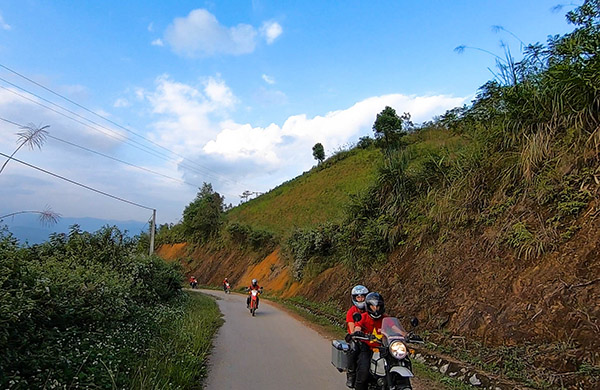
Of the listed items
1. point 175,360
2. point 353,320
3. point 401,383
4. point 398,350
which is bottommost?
point 175,360

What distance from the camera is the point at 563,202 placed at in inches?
293

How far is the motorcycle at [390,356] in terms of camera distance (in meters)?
4.43

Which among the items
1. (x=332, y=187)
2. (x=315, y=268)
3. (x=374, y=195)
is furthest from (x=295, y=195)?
(x=374, y=195)

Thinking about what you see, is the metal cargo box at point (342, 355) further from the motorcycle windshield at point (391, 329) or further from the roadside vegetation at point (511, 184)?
the roadside vegetation at point (511, 184)

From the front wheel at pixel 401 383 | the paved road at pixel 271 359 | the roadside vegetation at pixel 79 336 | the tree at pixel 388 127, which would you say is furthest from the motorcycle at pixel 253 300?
the tree at pixel 388 127

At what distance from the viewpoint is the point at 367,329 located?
5.30m

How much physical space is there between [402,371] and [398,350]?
0.78 ft

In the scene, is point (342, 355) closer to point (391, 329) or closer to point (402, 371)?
point (391, 329)

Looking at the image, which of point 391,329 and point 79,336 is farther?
point 79,336

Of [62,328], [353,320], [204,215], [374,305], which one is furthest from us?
[204,215]

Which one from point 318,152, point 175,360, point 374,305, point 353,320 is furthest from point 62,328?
point 318,152

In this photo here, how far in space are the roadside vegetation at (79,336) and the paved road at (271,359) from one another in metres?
0.49

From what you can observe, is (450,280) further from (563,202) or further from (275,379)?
(275,379)

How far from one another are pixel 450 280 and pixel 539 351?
3.40 m
